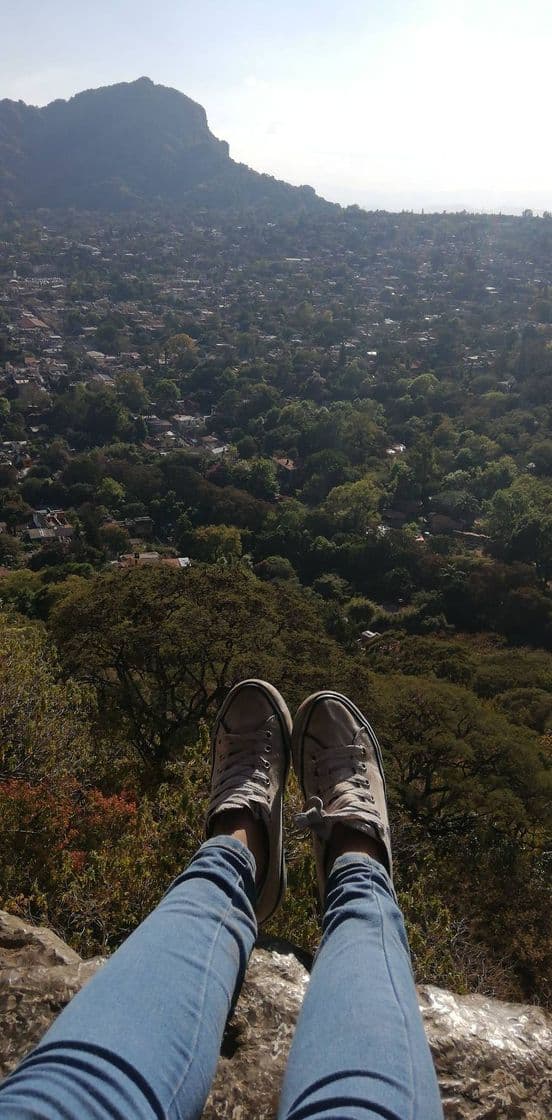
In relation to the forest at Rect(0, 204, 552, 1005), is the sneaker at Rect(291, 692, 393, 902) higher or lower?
higher

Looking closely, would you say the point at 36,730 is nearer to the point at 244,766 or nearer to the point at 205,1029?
the point at 244,766

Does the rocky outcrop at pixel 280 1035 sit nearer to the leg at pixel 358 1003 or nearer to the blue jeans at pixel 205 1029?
the leg at pixel 358 1003

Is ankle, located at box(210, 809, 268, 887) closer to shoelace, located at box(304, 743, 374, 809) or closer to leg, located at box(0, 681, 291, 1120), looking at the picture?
leg, located at box(0, 681, 291, 1120)

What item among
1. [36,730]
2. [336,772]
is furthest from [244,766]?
[36,730]

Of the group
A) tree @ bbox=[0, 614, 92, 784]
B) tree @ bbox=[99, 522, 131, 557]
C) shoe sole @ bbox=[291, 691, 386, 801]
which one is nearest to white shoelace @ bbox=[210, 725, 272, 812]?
shoe sole @ bbox=[291, 691, 386, 801]

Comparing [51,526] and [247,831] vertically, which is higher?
[247,831]

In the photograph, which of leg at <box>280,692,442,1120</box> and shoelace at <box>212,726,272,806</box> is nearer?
leg at <box>280,692,442,1120</box>
